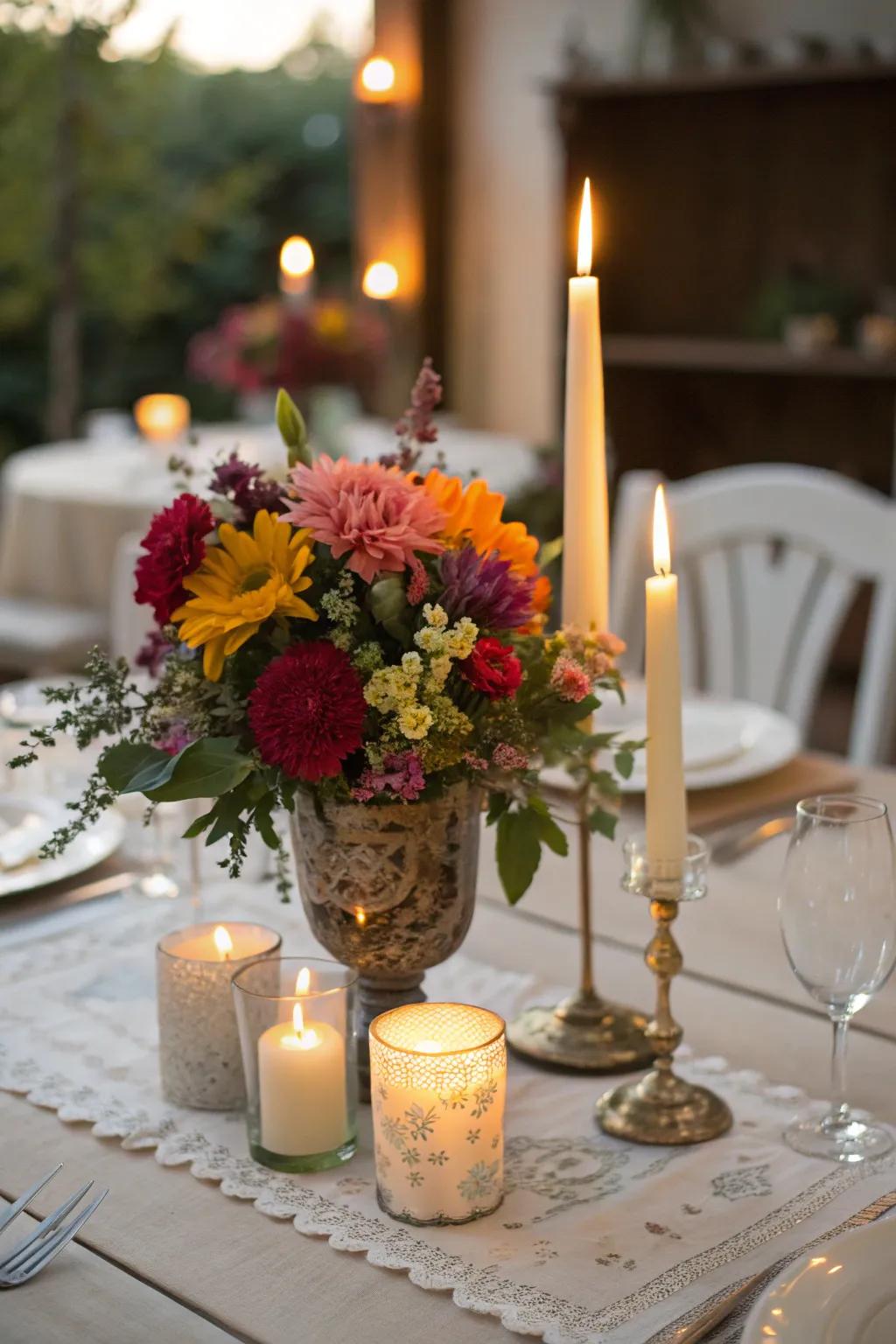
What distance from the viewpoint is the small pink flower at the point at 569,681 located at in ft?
2.86

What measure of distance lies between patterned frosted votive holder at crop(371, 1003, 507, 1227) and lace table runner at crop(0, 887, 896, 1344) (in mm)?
14

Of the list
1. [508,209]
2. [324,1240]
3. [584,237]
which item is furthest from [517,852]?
[508,209]

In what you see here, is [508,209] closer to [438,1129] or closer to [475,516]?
[475,516]

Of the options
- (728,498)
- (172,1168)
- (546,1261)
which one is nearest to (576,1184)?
(546,1261)

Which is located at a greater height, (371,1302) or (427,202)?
(427,202)

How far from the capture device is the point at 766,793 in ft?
4.58

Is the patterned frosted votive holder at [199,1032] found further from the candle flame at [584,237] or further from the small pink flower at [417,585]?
the candle flame at [584,237]

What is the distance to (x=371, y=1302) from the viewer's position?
735 millimetres

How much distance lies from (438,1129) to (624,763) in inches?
9.3

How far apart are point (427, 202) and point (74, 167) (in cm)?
101

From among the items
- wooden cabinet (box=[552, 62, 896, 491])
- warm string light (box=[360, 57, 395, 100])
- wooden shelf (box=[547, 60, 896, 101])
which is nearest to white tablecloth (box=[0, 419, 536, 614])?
wooden cabinet (box=[552, 62, 896, 491])

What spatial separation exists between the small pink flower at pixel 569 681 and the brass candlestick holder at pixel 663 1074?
0.08m

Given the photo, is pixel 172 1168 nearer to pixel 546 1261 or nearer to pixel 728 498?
pixel 546 1261

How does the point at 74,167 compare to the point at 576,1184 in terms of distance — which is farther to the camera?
the point at 74,167
